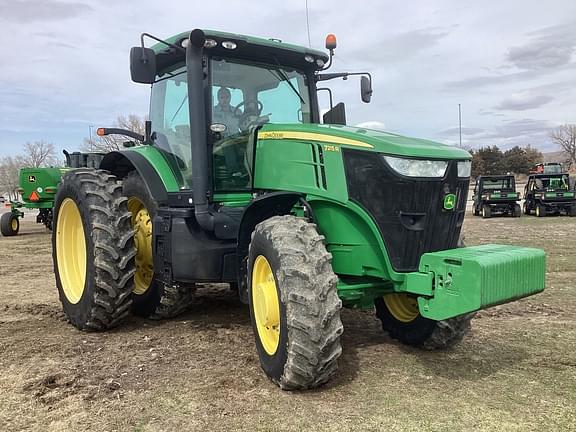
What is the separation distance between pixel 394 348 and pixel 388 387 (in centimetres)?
95

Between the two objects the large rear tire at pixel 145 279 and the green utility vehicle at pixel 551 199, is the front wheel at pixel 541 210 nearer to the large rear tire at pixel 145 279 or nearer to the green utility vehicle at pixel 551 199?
the green utility vehicle at pixel 551 199

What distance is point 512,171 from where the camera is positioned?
198 ft

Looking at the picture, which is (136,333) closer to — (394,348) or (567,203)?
(394,348)

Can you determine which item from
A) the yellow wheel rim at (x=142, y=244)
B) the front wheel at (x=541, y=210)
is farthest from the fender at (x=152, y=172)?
the front wheel at (x=541, y=210)

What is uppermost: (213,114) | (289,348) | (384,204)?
(213,114)

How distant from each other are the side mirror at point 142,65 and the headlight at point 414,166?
2.14m

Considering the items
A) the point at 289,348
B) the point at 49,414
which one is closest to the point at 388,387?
the point at 289,348

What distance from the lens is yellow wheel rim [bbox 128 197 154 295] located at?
18.1 feet

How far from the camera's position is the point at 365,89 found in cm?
557

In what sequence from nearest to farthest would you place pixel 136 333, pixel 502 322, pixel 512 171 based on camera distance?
pixel 136 333 < pixel 502 322 < pixel 512 171

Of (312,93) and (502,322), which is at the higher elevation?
(312,93)

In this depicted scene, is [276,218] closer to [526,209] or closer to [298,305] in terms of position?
[298,305]

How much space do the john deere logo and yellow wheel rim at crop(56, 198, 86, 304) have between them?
12.0ft

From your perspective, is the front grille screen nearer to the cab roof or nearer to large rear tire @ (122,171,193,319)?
the cab roof
